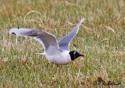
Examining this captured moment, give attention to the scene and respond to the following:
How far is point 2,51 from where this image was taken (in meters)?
6.34

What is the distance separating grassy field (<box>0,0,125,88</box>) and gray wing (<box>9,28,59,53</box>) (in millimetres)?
394

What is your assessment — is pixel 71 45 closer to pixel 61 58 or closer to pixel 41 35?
pixel 61 58

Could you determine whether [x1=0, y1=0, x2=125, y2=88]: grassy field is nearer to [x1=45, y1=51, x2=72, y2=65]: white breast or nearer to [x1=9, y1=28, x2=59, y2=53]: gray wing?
[x1=45, y1=51, x2=72, y2=65]: white breast

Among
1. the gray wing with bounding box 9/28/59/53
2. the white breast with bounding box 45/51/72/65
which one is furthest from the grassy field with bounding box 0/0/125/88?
the gray wing with bounding box 9/28/59/53

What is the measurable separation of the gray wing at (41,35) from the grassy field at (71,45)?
394 millimetres

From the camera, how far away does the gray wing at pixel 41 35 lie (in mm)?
4930

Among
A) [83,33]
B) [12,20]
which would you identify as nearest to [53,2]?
[12,20]

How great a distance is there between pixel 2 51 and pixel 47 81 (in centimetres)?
155

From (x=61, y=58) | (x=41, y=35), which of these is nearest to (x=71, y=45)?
(x=61, y=58)

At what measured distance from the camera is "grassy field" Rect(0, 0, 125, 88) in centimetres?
514

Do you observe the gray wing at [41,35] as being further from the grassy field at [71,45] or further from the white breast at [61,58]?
the grassy field at [71,45]

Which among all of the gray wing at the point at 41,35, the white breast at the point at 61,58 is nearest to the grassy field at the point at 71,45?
the white breast at the point at 61,58

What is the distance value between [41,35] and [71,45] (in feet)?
6.35

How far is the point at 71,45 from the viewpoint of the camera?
702 cm
